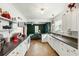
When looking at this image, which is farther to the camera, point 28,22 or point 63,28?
point 63,28

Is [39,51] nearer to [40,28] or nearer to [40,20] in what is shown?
[40,28]

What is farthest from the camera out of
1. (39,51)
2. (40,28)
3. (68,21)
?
(68,21)

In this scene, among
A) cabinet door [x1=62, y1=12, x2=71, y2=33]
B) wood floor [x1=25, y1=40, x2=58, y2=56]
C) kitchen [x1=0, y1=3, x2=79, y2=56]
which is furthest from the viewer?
cabinet door [x1=62, y1=12, x2=71, y2=33]

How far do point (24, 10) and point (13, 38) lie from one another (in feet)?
2.72

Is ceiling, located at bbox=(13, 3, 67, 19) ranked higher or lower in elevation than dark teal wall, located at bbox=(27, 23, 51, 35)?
higher

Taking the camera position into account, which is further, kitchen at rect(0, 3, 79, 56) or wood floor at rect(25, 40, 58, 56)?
wood floor at rect(25, 40, 58, 56)

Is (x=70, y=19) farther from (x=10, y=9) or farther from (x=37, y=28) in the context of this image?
(x=10, y=9)

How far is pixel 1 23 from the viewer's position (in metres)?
2.00

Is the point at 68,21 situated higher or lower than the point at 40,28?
higher

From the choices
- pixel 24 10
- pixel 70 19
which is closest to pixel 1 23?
pixel 24 10

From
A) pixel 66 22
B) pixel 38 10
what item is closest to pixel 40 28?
pixel 38 10

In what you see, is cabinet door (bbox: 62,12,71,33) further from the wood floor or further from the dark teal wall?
the wood floor

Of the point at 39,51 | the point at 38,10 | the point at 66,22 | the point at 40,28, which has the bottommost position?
the point at 39,51

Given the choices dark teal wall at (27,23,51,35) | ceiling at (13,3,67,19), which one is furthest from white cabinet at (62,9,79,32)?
dark teal wall at (27,23,51,35)
